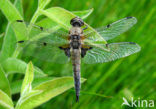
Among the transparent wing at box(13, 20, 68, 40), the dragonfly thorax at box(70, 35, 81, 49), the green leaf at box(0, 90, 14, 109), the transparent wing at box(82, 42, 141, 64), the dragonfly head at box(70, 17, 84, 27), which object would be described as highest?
the dragonfly head at box(70, 17, 84, 27)

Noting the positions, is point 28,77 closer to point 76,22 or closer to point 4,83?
point 4,83

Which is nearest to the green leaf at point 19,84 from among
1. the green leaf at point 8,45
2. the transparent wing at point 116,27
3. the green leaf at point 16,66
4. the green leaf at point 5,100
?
the green leaf at point 16,66

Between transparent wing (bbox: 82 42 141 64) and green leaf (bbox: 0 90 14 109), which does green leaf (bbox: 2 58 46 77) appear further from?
transparent wing (bbox: 82 42 141 64)

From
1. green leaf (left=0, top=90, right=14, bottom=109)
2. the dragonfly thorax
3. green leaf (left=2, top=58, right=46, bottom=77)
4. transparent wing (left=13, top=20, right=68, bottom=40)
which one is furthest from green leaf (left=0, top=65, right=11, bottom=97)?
the dragonfly thorax

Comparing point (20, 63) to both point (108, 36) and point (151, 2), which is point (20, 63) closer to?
point (108, 36)

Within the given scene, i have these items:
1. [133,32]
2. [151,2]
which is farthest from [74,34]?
[151,2]

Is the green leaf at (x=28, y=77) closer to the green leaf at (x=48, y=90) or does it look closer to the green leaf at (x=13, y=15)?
the green leaf at (x=48, y=90)
